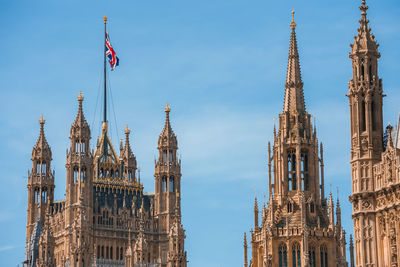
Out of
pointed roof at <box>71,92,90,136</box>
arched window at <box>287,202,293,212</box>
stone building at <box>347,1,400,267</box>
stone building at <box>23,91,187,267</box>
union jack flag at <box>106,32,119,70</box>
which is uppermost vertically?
union jack flag at <box>106,32,119,70</box>

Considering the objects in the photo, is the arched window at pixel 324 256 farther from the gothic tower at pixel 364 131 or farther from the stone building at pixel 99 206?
the gothic tower at pixel 364 131

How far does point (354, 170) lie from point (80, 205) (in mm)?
85426

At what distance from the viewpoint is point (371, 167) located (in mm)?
75625

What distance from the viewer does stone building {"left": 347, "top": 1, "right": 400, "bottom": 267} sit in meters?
73.6

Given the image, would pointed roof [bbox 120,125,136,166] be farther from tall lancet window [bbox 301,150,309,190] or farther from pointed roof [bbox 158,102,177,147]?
tall lancet window [bbox 301,150,309,190]

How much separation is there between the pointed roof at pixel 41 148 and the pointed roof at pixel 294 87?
53.1 metres

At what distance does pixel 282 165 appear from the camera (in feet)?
406

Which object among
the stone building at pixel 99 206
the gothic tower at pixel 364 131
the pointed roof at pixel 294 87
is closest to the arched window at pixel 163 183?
the stone building at pixel 99 206

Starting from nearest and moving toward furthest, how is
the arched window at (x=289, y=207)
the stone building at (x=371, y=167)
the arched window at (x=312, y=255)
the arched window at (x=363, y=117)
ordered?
the stone building at (x=371, y=167) → the arched window at (x=363, y=117) → the arched window at (x=312, y=255) → the arched window at (x=289, y=207)

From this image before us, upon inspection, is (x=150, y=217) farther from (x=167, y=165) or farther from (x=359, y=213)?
(x=359, y=213)

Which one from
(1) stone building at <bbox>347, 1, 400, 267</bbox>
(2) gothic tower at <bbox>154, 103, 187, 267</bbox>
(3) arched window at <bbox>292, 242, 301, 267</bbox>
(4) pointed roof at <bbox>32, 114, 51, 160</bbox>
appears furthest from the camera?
(4) pointed roof at <bbox>32, 114, 51, 160</bbox>

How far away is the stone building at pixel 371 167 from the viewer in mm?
73562

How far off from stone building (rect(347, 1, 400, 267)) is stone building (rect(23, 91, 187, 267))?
71.1 m

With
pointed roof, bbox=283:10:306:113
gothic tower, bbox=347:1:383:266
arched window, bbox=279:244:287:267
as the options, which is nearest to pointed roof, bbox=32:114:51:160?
pointed roof, bbox=283:10:306:113
